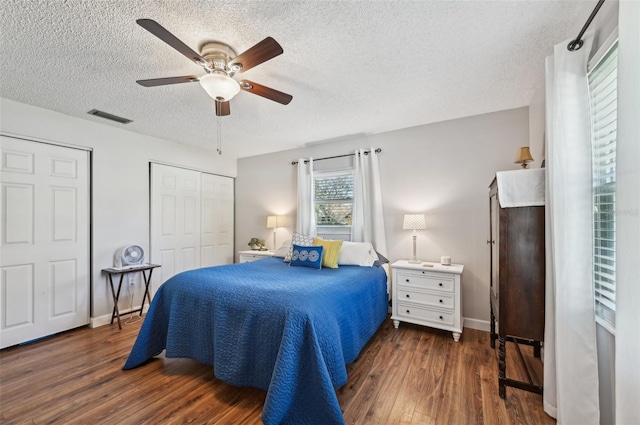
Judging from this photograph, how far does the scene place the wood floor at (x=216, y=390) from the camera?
167 cm

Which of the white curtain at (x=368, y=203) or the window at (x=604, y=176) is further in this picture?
the white curtain at (x=368, y=203)

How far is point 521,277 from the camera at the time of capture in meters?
1.80

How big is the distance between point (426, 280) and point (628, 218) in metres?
2.01

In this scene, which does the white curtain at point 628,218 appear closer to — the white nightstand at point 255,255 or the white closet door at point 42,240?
the white nightstand at point 255,255

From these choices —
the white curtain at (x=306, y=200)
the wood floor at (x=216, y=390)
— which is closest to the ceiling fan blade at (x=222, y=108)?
the white curtain at (x=306, y=200)

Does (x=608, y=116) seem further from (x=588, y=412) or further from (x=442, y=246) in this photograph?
(x=442, y=246)

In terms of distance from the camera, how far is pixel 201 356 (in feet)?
6.81

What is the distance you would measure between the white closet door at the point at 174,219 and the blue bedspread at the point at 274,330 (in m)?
1.74

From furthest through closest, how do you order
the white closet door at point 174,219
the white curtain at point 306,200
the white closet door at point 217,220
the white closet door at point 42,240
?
the white closet door at point 217,220 → the white curtain at point 306,200 → the white closet door at point 174,219 → the white closet door at point 42,240

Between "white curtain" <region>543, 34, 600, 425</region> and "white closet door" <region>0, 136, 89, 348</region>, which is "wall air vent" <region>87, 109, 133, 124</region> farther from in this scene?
"white curtain" <region>543, 34, 600, 425</region>

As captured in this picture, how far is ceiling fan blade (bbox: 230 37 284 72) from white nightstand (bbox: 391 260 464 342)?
93.9 inches

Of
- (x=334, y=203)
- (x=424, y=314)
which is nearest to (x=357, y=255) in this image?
(x=424, y=314)

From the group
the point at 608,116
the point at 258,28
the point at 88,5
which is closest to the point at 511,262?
the point at 608,116

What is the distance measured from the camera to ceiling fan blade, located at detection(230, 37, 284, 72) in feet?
4.83
